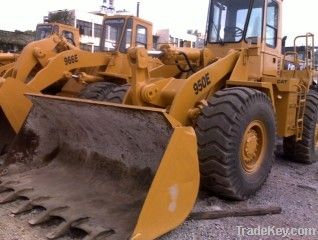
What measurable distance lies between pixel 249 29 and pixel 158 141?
2.73 metres

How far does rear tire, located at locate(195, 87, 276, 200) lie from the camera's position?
4.59 meters

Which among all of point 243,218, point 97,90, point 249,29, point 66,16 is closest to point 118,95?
point 97,90

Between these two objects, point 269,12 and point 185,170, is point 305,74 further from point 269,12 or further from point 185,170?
point 185,170

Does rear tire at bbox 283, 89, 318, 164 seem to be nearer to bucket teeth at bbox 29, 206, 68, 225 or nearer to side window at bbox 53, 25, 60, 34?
bucket teeth at bbox 29, 206, 68, 225

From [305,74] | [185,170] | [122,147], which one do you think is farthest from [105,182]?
[305,74]

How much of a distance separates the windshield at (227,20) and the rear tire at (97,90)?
2056 mm

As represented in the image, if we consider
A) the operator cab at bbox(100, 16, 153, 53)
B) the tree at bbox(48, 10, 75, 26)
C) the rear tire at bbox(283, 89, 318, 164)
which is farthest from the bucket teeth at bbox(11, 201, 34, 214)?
the tree at bbox(48, 10, 75, 26)

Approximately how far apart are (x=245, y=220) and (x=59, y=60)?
457 centimetres

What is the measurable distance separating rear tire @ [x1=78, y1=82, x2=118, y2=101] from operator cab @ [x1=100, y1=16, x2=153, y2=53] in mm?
1499

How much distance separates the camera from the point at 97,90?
7.62 meters

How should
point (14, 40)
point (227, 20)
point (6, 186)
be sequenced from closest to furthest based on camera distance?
point (6, 186)
point (227, 20)
point (14, 40)

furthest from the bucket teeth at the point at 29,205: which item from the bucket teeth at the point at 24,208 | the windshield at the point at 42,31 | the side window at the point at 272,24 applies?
the windshield at the point at 42,31

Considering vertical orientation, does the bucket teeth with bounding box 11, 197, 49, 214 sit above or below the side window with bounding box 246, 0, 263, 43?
below

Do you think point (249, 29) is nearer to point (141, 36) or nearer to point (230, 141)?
point (230, 141)
